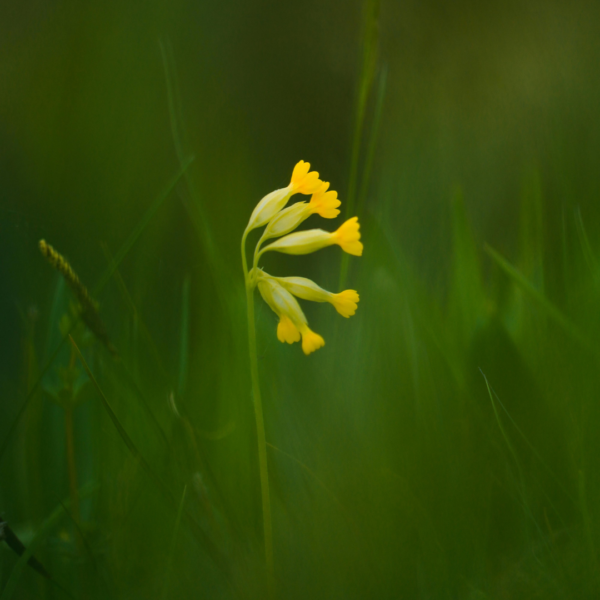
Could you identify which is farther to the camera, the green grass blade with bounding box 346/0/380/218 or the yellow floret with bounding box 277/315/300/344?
the green grass blade with bounding box 346/0/380/218

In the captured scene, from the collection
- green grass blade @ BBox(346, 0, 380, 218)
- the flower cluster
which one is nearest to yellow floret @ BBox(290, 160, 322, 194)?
the flower cluster

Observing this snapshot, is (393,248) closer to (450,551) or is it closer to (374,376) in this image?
(374,376)

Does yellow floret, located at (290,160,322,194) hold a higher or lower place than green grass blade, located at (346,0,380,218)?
lower

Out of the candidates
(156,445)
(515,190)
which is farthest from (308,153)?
(156,445)

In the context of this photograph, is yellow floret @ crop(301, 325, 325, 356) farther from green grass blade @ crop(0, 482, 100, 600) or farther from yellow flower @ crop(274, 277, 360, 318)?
green grass blade @ crop(0, 482, 100, 600)

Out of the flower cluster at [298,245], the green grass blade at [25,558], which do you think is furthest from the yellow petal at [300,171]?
the green grass blade at [25,558]

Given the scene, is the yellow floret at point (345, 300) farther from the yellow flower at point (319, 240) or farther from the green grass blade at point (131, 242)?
the green grass blade at point (131, 242)

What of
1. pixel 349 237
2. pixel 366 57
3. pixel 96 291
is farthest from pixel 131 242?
pixel 366 57

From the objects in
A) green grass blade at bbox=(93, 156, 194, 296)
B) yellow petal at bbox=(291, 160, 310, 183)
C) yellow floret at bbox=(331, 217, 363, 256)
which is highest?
Result: green grass blade at bbox=(93, 156, 194, 296)
